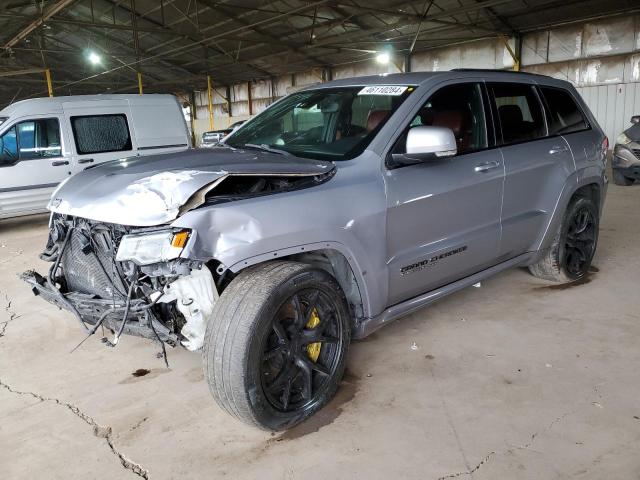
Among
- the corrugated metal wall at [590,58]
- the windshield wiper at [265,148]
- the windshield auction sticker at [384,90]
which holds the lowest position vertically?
the windshield wiper at [265,148]

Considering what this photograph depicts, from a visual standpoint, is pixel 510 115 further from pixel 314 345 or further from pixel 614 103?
pixel 614 103

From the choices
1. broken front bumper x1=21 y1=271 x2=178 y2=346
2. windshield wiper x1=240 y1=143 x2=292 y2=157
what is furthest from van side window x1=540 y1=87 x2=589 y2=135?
broken front bumper x1=21 y1=271 x2=178 y2=346

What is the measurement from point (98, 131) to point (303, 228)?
633 centimetres

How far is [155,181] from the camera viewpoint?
219 centimetres

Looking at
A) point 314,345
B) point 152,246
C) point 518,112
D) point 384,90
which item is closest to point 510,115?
point 518,112

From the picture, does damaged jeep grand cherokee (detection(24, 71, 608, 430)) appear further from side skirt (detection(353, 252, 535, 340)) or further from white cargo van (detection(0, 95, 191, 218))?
white cargo van (detection(0, 95, 191, 218))

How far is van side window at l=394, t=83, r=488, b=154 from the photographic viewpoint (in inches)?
123

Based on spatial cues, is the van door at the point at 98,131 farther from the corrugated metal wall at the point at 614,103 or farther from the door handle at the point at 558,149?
the corrugated metal wall at the point at 614,103

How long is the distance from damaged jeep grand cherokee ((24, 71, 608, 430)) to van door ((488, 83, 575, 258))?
0.01 m

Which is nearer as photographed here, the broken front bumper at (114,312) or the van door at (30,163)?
the broken front bumper at (114,312)

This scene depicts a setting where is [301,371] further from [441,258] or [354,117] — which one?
[354,117]

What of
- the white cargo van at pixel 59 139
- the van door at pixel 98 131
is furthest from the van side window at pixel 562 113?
the van door at pixel 98 131

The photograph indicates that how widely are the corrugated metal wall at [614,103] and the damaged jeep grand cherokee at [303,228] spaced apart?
12054 millimetres

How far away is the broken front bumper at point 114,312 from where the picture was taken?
2270mm
